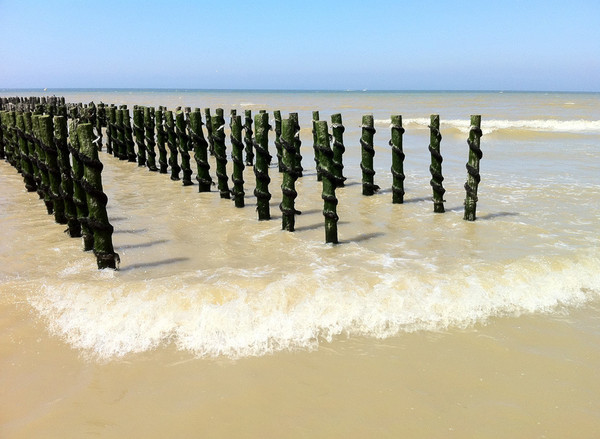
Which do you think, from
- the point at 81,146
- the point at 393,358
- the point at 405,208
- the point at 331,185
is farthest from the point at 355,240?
the point at 81,146

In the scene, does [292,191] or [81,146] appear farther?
[292,191]

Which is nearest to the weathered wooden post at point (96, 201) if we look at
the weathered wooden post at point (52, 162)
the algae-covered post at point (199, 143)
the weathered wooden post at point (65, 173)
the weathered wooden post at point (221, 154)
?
the weathered wooden post at point (65, 173)

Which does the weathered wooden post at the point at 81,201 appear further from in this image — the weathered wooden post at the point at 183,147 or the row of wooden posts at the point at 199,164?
the weathered wooden post at the point at 183,147

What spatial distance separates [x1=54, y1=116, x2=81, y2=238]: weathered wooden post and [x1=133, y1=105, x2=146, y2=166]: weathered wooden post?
20.9 feet

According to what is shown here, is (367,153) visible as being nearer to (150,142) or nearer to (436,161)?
(436,161)

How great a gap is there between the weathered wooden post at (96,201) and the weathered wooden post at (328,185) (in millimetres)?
2865

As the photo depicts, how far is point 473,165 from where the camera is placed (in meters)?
8.09

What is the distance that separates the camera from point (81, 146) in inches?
228

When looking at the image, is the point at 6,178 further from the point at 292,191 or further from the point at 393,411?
the point at 393,411

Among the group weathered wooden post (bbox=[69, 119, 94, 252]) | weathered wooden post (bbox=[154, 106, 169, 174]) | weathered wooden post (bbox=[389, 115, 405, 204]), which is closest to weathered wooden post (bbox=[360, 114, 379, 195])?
weathered wooden post (bbox=[389, 115, 405, 204])

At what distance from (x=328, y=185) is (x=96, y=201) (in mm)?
3023

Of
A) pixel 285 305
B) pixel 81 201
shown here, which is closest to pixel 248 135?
pixel 81 201

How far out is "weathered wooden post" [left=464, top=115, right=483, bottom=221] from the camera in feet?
26.1

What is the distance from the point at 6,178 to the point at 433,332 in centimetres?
1183
